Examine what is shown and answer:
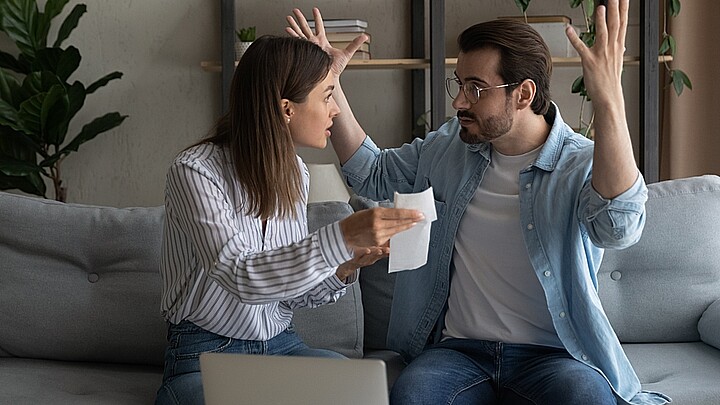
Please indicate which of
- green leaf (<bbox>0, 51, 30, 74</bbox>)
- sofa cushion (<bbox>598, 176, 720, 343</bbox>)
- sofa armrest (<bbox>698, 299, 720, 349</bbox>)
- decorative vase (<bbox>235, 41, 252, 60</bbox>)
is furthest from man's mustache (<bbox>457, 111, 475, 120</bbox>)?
green leaf (<bbox>0, 51, 30, 74</bbox>)

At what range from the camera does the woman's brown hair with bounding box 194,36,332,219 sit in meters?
1.92

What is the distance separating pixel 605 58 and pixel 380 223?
0.57 meters

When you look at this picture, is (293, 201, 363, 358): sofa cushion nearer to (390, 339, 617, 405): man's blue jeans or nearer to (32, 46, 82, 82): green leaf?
(390, 339, 617, 405): man's blue jeans

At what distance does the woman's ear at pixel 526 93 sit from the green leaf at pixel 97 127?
6.86 feet

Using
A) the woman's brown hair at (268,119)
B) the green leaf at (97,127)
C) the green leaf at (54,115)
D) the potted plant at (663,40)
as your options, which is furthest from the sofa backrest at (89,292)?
the potted plant at (663,40)

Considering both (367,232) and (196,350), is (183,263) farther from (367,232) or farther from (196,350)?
(367,232)

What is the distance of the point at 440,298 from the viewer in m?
2.18

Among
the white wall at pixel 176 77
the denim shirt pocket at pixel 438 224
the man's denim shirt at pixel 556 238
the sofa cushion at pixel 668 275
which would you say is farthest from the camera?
the white wall at pixel 176 77

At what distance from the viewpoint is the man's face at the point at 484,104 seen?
2.12 meters

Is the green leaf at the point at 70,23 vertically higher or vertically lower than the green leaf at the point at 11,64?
higher

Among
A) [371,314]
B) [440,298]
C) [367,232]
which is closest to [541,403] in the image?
A: [440,298]

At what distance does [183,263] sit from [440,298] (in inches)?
23.6

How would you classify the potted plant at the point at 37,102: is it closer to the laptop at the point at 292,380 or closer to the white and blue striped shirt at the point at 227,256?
the white and blue striped shirt at the point at 227,256

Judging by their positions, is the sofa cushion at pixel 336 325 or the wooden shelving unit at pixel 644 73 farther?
the wooden shelving unit at pixel 644 73
